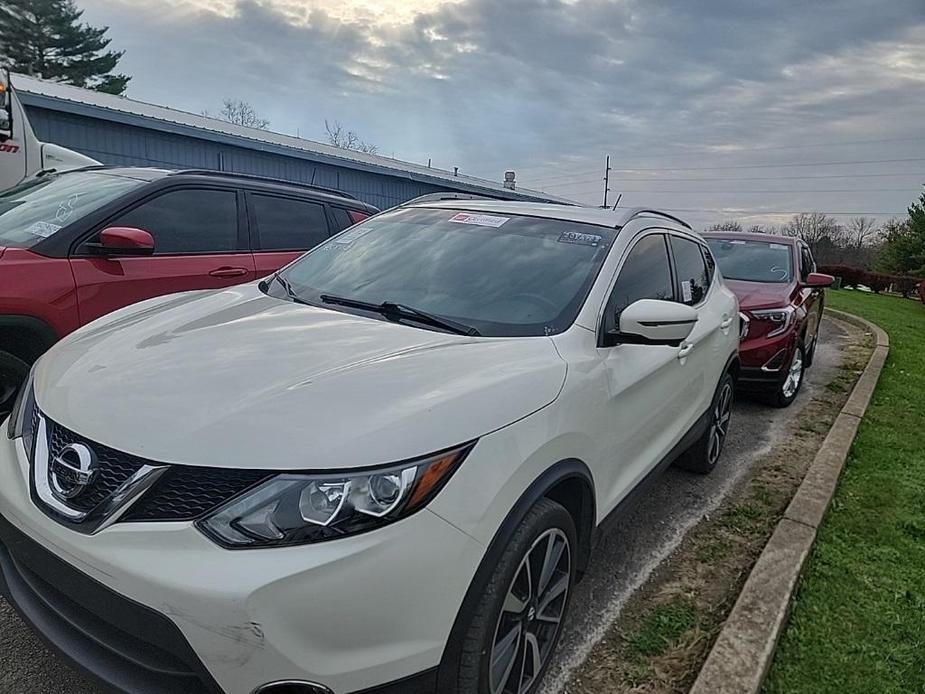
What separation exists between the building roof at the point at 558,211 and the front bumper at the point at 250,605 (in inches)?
78.5

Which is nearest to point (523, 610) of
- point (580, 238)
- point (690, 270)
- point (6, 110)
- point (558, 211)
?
point (580, 238)

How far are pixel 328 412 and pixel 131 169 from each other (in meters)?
3.89

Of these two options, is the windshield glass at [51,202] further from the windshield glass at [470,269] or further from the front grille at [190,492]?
the front grille at [190,492]

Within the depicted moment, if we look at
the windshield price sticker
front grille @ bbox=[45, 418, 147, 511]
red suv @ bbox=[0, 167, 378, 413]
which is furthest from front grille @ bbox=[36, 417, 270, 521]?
red suv @ bbox=[0, 167, 378, 413]

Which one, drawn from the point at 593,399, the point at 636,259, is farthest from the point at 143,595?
the point at 636,259

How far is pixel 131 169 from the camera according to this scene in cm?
A: 461

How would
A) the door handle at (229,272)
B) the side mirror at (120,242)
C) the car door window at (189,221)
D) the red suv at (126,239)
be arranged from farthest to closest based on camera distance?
1. the door handle at (229,272)
2. the car door window at (189,221)
3. the side mirror at (120,242)
4. the red suv at (126,239)

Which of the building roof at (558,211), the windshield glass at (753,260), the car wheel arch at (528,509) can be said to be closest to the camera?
the car wheel arch at (528,509)

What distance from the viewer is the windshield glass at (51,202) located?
3.70 meters

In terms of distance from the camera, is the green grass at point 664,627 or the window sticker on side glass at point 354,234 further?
the window sticker on side glass at point 354,234

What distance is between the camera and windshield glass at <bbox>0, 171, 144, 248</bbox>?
3699 mm

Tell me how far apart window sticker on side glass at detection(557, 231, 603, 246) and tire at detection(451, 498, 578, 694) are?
4.38ft

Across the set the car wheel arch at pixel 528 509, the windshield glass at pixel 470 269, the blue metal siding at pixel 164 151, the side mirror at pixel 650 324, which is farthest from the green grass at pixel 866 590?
the blue metal siding at pixel 164 151

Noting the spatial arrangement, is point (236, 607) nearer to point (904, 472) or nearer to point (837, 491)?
point (837, 491)
